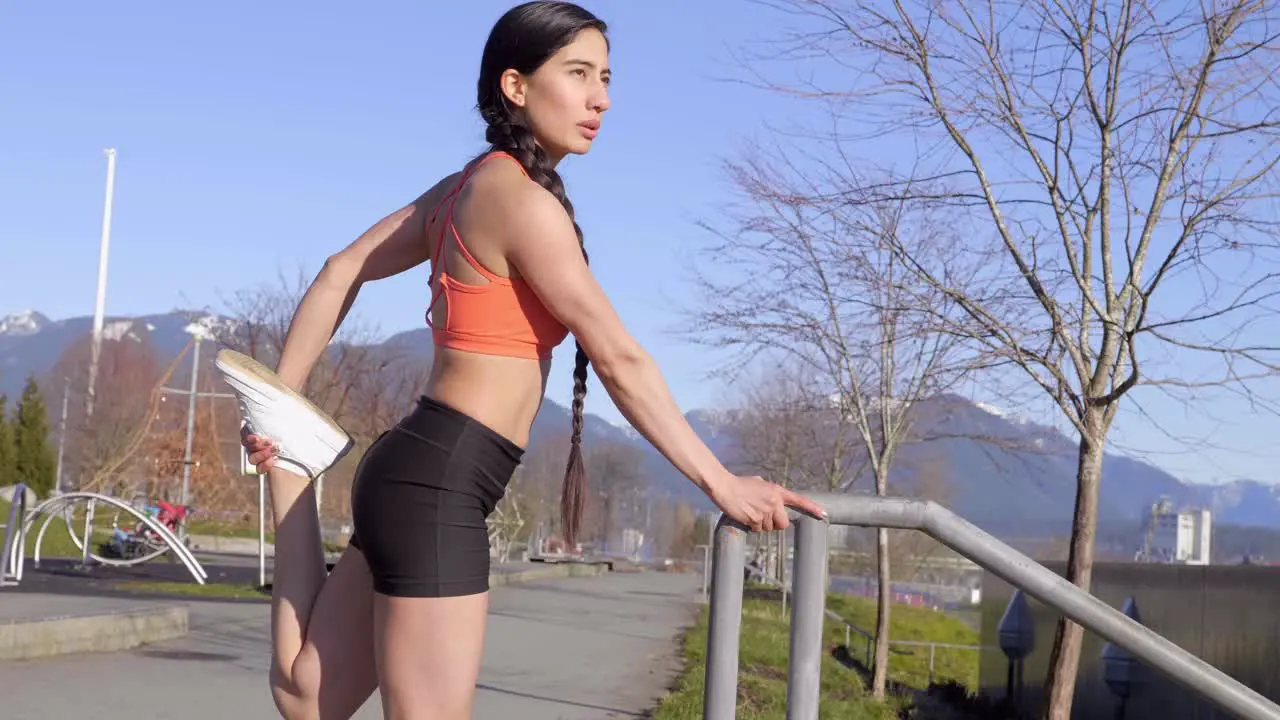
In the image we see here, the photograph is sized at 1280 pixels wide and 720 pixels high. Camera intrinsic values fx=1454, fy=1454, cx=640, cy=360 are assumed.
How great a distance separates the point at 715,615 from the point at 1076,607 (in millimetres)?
571

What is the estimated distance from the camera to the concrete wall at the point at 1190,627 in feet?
27.8

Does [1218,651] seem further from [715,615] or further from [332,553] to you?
[332,553]

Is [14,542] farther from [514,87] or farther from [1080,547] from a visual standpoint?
[514,87]

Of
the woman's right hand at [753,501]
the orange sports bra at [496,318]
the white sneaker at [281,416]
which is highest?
the orange sports bra at [496,318]

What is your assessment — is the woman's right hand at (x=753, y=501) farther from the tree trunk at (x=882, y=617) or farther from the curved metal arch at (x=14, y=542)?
the tree trunk at (x=882, y=617)

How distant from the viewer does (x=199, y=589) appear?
16812mm

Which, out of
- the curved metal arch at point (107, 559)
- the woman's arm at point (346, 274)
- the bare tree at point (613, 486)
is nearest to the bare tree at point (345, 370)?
the curved metal arch at point (107, 559)

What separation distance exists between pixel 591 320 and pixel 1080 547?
7186 mm

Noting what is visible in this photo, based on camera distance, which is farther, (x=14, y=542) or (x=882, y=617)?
(x=882, y=617)

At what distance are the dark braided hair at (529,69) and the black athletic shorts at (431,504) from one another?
18 centimetres

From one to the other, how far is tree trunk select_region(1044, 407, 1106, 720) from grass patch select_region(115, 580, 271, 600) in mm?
9176

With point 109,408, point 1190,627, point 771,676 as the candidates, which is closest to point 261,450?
point 771,676

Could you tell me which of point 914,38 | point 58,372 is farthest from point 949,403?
point 58,372

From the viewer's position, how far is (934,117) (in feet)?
28.4
